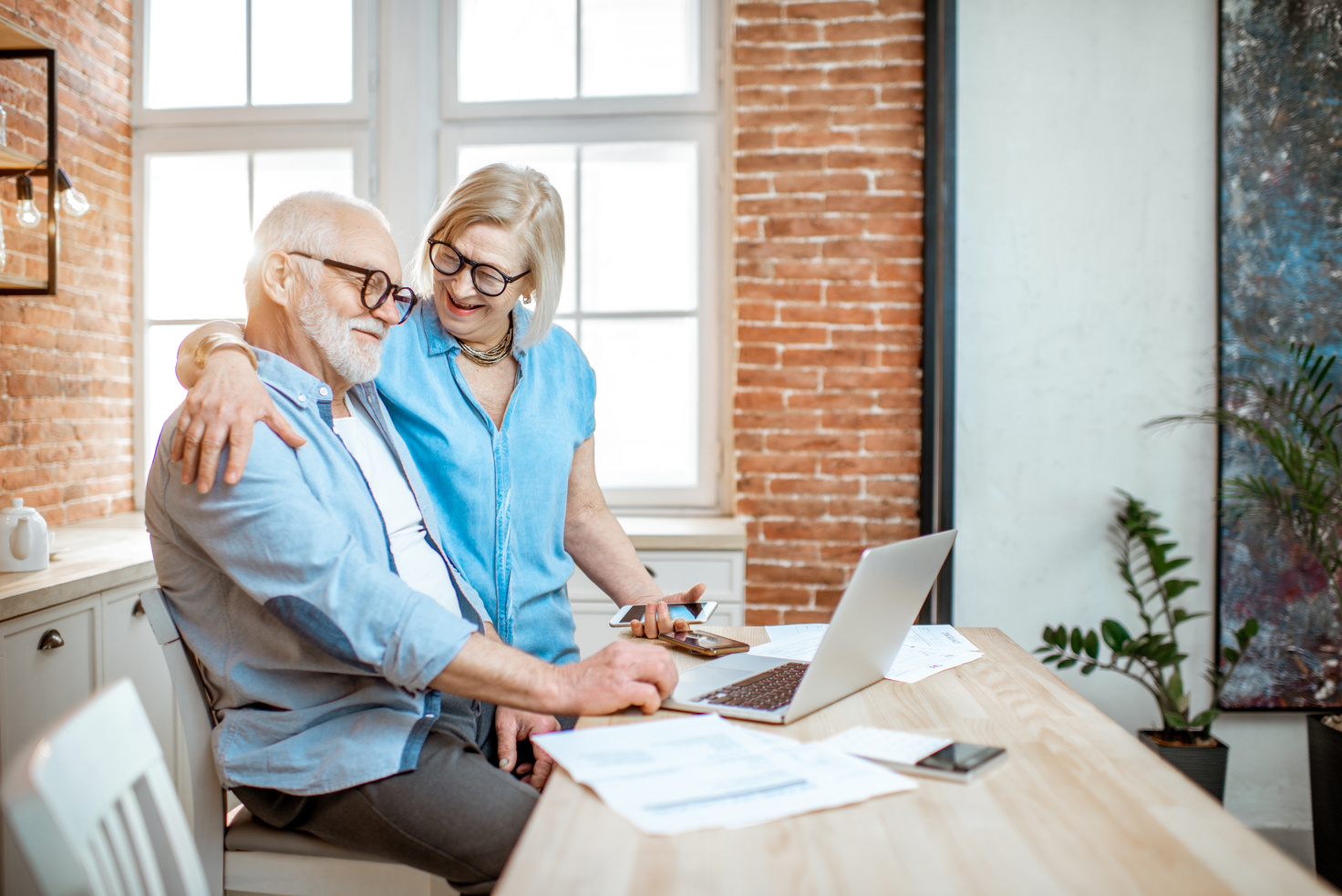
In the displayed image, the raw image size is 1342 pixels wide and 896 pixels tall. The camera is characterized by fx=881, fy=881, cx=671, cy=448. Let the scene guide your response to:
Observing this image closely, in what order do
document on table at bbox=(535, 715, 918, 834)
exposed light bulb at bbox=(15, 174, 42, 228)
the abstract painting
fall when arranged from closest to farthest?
document on table at bbox=(535, 715, 918, 834), exposed light bulb at bbox=(15, 174, 42, 228), the abstract painting

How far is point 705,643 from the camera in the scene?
149cm

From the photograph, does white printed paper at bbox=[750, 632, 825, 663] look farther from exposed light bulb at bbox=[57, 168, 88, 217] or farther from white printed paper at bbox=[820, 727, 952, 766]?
exposed light bulb at bbox=[57, 168, 88, 217]

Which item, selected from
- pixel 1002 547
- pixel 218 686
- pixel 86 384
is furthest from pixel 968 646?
pixel 86 384

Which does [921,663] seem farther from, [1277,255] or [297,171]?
[297,171]

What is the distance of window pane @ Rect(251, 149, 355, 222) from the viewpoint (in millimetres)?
3408

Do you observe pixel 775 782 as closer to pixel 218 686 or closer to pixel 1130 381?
pixel 218 686

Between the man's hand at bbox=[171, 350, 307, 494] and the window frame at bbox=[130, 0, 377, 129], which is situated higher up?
the window frame at bbox=[130, 0, 377, 129]

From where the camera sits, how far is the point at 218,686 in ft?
4.11

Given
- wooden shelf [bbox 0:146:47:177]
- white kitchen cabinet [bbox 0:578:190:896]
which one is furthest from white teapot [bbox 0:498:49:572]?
wooden shelf [bbox 0:146:47:177]

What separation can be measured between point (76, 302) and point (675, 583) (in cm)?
230

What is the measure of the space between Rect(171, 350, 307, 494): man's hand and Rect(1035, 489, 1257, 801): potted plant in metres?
2.20

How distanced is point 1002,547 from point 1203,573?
0.62 m

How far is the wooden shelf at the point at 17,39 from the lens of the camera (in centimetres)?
234

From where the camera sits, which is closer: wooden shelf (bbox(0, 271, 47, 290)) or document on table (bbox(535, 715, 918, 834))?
document on table (bbox(535, 715, 918, 834))
